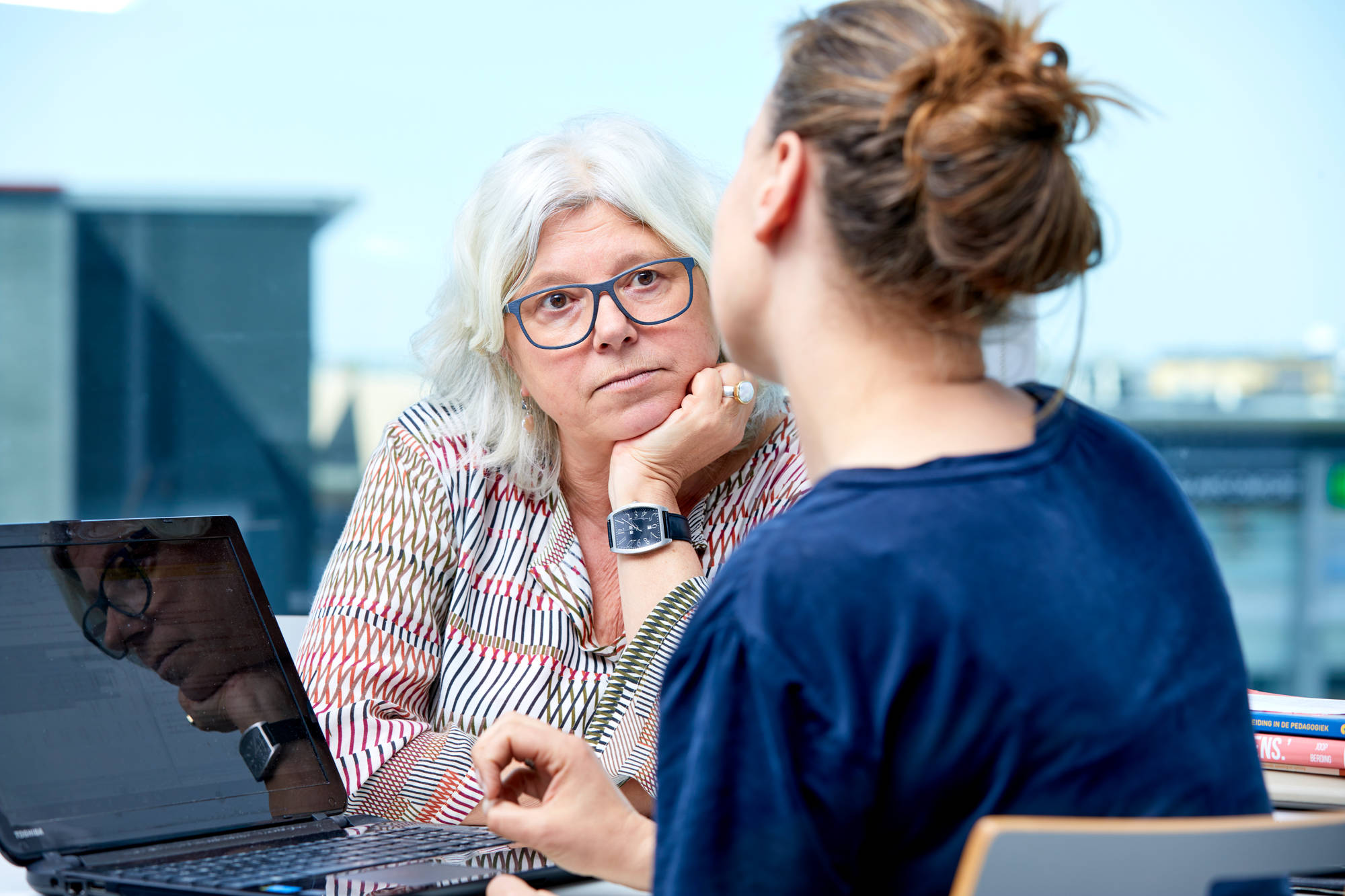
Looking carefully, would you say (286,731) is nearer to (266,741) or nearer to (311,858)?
(266,741)

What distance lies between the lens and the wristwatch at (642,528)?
4.46 feet

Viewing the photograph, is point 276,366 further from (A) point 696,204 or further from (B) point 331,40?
(A) point 696,204

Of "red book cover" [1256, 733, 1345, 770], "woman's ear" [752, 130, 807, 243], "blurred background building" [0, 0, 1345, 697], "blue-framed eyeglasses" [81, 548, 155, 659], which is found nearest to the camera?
"woman's ear" [752, 130, 807, 243]

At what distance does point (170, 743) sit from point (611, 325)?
0.68 meters

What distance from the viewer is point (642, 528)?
1.37 m

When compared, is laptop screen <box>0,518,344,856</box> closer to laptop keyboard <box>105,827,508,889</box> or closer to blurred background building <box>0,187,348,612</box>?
laptop keyboard <box>105,827,508,889</box>

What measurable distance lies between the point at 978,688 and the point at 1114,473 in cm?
20

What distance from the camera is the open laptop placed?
0.84 meters

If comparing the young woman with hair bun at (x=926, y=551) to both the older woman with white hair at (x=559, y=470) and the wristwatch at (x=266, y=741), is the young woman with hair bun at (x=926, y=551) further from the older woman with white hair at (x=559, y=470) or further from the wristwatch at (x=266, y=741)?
the older woman with white hair at (x=559, y=470)

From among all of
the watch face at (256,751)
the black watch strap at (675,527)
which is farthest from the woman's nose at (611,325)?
the watch face at (256,751)

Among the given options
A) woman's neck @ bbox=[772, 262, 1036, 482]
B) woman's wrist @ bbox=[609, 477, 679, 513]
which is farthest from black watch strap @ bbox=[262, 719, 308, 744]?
woman's neck @ bbox=[772, 262, 1036, 482]

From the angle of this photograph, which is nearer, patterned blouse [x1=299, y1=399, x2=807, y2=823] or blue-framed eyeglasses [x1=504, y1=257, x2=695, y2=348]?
patterned blouse [x1=299, y1=399, x2=807, y2=823]

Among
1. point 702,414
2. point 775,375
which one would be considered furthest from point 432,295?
point 775,375

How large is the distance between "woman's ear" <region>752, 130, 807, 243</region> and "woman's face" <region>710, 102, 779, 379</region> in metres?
0.01
